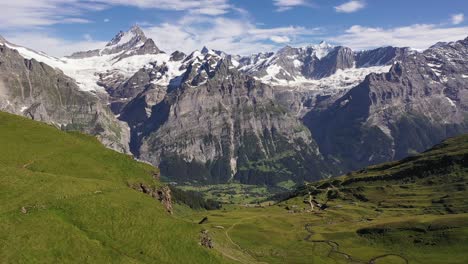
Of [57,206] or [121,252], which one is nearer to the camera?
[121,252]

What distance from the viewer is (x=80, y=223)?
105m

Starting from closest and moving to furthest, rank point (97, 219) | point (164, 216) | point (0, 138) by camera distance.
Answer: point (97, 219)
point (164, 216)
point (0, 138)

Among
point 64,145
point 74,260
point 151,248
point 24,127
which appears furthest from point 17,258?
point 24,127

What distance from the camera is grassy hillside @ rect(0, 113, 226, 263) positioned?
309 ft

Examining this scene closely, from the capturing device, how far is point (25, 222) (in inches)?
3880

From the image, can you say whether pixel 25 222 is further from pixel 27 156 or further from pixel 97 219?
pixel 27 156

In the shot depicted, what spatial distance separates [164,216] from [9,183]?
35.7m

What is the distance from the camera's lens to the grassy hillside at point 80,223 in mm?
94125

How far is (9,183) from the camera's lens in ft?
374

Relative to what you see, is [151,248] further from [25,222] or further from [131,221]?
[25,222]

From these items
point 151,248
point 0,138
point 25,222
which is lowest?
point 151,248

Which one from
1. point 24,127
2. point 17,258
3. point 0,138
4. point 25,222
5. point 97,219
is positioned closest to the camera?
point 17,258

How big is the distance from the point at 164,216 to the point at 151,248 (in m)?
15.9

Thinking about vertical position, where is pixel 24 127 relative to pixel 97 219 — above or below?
above
